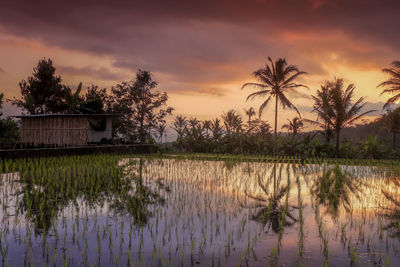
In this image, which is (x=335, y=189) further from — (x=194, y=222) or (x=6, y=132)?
(x=6, y=132)

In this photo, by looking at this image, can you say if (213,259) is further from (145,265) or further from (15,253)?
(15,253)

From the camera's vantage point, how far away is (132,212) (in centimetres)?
687

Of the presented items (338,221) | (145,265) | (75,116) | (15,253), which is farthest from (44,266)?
(75,116)

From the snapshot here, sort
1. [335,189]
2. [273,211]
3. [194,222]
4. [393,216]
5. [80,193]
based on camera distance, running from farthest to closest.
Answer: [335,189], [80,193], [273,211], [393,216], [194,222]

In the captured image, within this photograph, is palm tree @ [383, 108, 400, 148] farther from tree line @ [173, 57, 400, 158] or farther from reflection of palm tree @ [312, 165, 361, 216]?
reflection of palm tree @ [312, 165, 361, 216]

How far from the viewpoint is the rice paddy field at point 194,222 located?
4.61 meters

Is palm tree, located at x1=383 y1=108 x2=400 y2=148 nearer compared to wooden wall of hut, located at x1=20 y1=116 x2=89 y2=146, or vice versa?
wooden wall of hut, located at x1=20 y1=116 x2=89 y2=146

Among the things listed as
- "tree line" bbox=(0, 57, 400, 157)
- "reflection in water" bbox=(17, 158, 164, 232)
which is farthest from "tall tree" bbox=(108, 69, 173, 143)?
"reflection in water" bbox=(17, 158, 164, 232)

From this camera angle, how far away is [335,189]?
10.0 m

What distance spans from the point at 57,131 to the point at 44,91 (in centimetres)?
1486

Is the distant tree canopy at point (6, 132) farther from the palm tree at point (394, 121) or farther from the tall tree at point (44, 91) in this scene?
the palm tree at point (394, 121)

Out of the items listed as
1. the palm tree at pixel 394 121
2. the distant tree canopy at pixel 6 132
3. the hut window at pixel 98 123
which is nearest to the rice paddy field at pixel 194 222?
the hut window at pixel 98 123

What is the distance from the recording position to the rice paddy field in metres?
4.61

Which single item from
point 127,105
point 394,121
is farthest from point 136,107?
point 394,121
